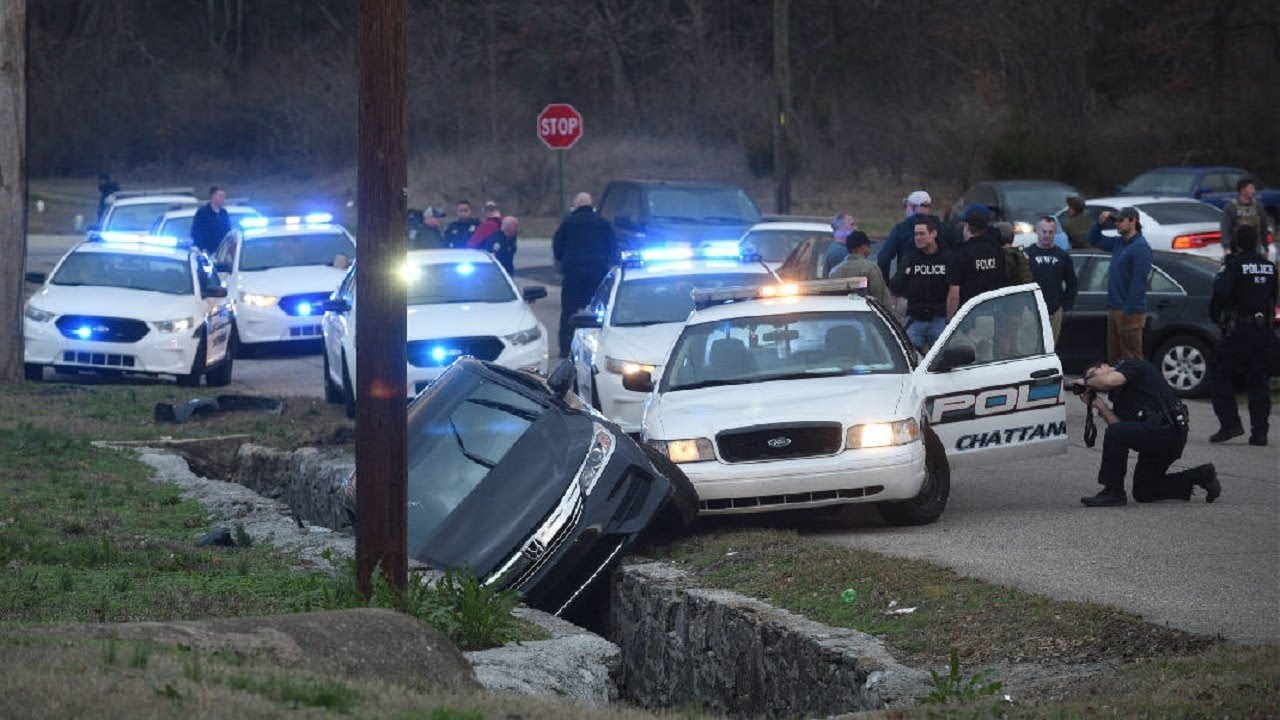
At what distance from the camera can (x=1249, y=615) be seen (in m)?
9.02

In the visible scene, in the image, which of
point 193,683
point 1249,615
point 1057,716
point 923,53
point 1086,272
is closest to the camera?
point 193,683

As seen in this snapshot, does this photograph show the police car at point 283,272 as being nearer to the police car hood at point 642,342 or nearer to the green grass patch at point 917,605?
the police car hood at point 642,342

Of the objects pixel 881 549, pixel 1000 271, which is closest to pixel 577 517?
pixel 881 549

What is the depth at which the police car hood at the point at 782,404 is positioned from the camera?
1220 centimetres

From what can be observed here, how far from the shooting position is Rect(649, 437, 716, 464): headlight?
12.1 m

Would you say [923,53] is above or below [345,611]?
above

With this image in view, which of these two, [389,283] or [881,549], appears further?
[881,549]

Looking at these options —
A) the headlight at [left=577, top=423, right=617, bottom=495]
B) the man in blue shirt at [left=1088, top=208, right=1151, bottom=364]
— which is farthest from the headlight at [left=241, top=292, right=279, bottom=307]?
the headlight at [left=577, top=423, right=617, bottom=495]

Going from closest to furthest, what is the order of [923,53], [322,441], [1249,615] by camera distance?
1. [1249,615]
2. [322,441]
3. [923,53]

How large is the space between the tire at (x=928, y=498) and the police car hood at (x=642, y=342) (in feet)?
14.0

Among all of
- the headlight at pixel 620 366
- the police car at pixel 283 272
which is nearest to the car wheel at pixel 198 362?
the police car at pixel 283 272

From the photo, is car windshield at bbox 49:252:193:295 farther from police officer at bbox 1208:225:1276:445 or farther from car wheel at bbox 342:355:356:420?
police officer at bbox 1208:225:1276:445

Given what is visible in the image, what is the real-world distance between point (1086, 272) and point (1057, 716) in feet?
48.2

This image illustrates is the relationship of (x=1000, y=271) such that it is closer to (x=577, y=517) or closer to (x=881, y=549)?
(x=881, y=549)
